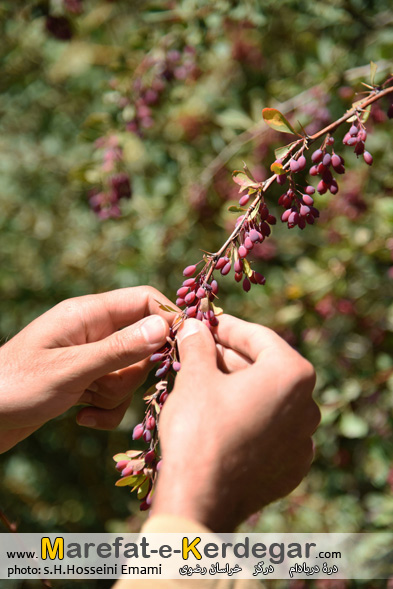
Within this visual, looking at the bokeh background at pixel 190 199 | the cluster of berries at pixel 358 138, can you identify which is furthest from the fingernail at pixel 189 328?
the bokeh background at pixel 190 199

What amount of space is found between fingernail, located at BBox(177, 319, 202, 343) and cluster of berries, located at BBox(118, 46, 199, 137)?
1288 millimetres

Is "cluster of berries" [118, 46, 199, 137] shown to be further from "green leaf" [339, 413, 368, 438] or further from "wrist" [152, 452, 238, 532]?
"wrist" [152, 452, 238, 532]

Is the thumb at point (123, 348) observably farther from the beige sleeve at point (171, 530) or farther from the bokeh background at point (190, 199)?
the bokeh background at point (190, 199)

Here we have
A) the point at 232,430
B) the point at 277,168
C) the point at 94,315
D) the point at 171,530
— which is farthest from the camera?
the point at 94,315

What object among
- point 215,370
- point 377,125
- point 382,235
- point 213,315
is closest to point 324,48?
point 377,125

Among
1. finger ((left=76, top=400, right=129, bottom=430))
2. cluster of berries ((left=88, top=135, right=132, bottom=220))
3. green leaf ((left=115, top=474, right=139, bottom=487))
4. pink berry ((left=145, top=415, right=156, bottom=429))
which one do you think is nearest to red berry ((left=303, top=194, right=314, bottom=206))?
pink berry ((left=145, top=415, right=156, bottom=429))

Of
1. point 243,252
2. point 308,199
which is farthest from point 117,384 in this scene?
point 308,199

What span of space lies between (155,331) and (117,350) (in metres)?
0.10

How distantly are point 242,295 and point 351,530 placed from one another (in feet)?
3.98

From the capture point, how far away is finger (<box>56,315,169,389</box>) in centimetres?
122

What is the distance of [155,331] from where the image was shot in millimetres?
1220

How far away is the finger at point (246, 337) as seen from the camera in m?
1.09

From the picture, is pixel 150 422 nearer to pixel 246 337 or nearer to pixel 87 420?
pixel 246 337

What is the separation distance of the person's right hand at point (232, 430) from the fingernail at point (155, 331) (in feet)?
0.32
